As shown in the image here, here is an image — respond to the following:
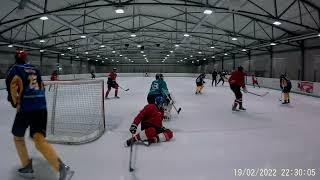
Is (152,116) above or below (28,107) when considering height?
below

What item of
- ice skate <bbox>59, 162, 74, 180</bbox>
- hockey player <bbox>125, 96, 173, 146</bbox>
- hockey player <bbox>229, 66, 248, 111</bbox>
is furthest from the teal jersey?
ice skate <bbox>59, 162, 74, 180</bbox>

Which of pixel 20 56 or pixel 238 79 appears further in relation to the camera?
pixel 238 79

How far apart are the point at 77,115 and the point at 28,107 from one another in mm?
4474

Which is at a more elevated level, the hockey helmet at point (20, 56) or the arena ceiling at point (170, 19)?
the arena ceiling at point (170, 19)

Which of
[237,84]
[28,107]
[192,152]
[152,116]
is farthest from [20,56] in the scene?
[237,84]

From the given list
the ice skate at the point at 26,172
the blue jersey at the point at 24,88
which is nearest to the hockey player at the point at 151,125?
the ice skate at the point at 26,172

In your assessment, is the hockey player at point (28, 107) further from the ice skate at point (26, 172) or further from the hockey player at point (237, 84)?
the hockey player at point (237, 84)

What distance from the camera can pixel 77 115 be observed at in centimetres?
789

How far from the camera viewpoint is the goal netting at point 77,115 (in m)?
5.71

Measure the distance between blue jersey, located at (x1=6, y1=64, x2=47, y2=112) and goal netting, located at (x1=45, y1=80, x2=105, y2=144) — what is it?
6.07ft

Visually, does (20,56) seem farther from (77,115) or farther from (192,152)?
(77,115)

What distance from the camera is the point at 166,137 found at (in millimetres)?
5598

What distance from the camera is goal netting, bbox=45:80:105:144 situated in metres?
5.71

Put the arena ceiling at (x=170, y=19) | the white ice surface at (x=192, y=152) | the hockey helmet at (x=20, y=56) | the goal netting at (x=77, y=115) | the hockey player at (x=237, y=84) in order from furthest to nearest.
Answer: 1. the arena ceiling at (x=170, y=19)
2. the hockey player at (x=237, y=84)
3. the goal netting at (x=77, y=115)
4. the white ice surface at (x=192, y=152)
5. the hockey helmet at (x=20, y=56)
